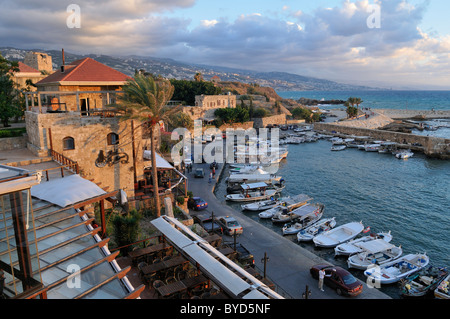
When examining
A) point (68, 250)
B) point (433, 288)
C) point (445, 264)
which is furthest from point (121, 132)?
point (445, 264)

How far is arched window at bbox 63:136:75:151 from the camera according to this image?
1686 cm

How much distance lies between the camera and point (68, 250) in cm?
712

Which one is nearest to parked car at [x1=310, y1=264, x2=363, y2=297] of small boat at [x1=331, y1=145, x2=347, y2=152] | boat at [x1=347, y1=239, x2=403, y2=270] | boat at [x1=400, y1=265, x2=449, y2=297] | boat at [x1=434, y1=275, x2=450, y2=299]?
boat at [x1=400, y1=265, x2=449, y2=297]

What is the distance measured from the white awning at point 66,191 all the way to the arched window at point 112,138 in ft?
24.6

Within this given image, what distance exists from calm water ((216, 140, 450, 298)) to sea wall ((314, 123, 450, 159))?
2.17m

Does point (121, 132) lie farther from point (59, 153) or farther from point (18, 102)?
point (18, 102)

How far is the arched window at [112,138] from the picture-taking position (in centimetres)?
1812

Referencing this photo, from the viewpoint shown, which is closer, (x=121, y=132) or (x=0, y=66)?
(x=121, y=132)

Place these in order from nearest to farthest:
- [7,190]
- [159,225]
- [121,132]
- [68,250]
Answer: [7,190] → [68,250] → [159,225] → [121,132]

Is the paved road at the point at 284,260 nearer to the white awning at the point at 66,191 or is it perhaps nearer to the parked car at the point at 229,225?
the parked car at the point at 229,225

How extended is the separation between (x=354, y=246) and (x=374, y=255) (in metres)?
1.28

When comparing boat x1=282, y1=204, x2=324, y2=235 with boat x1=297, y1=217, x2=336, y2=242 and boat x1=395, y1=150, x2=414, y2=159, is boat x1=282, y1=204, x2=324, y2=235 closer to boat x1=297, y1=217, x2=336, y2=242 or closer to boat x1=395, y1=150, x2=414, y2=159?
boat x1=297, y1=217, x2=336, y2=242

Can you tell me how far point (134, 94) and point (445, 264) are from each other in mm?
21388

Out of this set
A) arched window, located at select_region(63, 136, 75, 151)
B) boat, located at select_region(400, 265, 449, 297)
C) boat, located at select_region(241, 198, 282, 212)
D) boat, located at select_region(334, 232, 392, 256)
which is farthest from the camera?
boat, located at select_region(241, 198, 282, 212)
